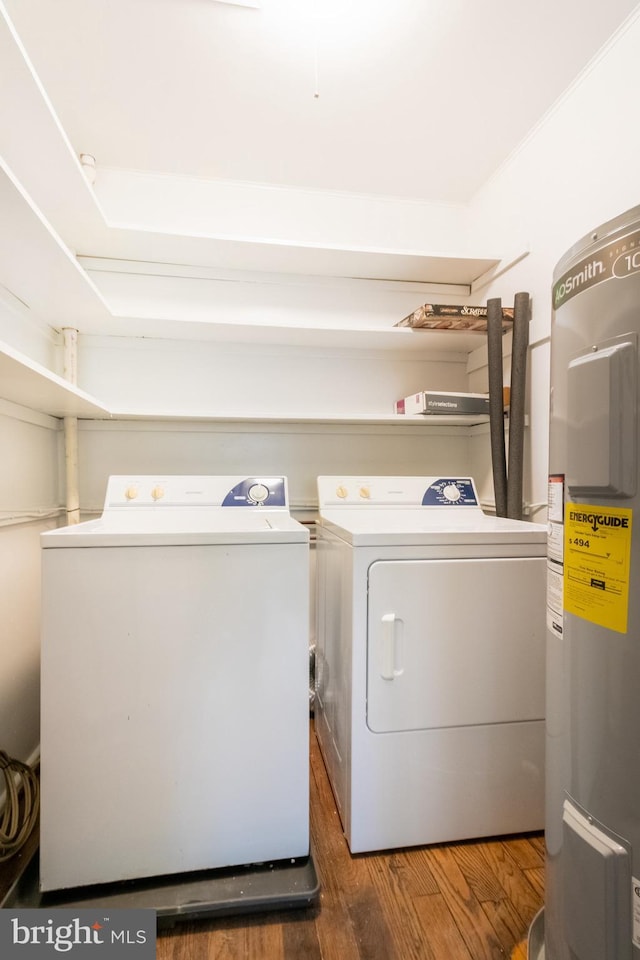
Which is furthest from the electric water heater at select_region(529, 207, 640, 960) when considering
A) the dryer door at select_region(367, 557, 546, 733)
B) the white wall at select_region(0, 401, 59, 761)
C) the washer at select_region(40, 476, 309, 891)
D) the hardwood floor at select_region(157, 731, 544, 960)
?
the white wall at select_region(0, 401, 59, 761)

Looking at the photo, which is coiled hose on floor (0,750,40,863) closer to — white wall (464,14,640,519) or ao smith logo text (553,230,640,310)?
ao smith logo text (553,230,640,310)

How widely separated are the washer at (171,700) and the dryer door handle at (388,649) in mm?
224

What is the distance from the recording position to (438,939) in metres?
1.02

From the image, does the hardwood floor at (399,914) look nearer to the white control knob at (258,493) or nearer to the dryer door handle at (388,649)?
the dryer door handle at (388,649)

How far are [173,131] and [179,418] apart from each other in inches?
45.2

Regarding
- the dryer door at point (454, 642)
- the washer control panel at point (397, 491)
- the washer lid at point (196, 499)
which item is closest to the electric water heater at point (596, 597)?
the dryer door at point (454, 642)

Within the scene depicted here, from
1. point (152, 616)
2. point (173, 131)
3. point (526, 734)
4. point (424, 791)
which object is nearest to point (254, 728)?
point (152, 616)

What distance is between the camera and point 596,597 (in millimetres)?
735

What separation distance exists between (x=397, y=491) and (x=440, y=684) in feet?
3.00

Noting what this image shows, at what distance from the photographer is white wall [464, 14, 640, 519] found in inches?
52.0

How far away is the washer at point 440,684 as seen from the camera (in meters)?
1.23

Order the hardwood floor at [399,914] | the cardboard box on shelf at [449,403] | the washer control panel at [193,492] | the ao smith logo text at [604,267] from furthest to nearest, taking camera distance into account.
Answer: the cardboard box on shelf at [449,403] < the washer control panel at [193,492] < the hardwood floor at [399,914] < the ao smith logo text at [604,267]

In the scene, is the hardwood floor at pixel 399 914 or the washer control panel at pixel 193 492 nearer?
the hardwood floor at pixel 399 914

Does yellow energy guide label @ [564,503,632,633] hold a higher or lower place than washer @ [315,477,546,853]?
higher
